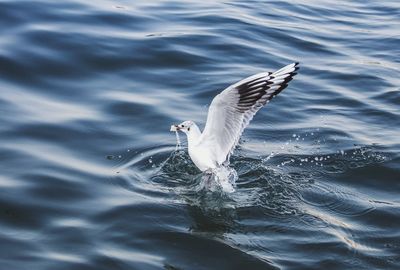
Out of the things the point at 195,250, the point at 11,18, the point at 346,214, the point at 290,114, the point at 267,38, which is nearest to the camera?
the point at 195,250

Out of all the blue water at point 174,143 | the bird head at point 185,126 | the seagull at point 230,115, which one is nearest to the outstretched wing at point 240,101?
the seagull at point 230,115

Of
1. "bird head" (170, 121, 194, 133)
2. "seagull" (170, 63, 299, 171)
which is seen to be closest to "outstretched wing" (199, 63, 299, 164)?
"seagull" (170, 63, 299, 171)

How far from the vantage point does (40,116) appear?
10406 millimetres

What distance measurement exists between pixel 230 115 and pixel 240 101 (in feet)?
0.79

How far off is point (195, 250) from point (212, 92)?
508cm

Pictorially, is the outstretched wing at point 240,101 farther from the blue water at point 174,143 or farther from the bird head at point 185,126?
the blue water at point 174,143

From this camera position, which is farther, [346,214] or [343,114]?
[343,114]

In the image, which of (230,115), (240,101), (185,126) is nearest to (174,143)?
(185,126)

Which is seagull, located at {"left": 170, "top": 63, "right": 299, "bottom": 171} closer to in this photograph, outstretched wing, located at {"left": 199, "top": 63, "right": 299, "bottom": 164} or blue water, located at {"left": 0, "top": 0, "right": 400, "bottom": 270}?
outstretched wing, located at {"left": 199, "top": 63, "right": 299, "bottom": 164}

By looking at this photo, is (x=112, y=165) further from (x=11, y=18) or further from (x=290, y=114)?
(x=11, y=18)

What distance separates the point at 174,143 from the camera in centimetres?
1007

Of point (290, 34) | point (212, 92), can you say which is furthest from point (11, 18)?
point (290, 34)

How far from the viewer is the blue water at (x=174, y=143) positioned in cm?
743

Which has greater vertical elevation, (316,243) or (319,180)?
(319,180)
